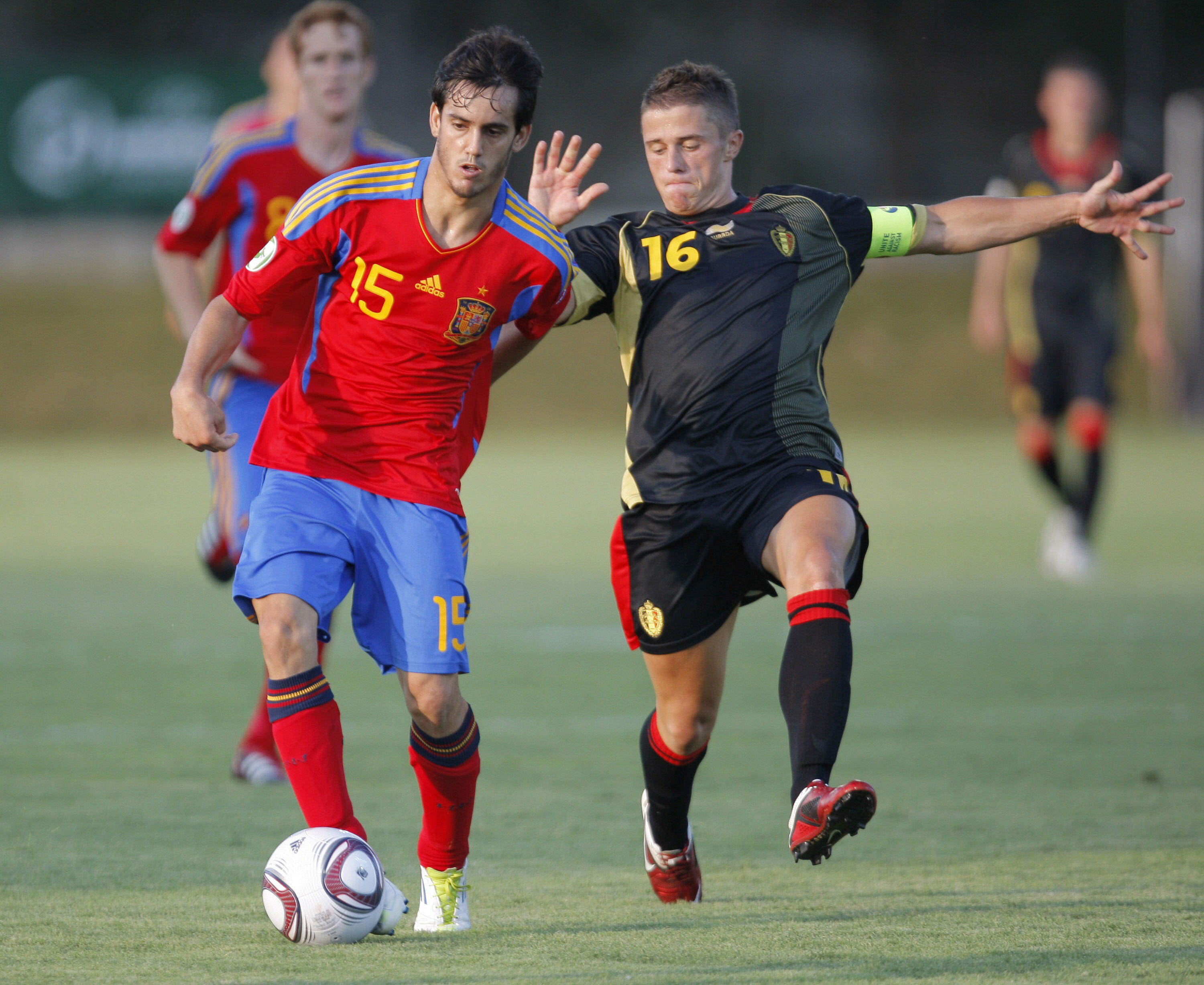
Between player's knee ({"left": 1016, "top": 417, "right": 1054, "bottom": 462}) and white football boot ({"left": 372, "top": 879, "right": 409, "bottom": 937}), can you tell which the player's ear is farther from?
player's knee ({"left": 1016, "top": 417, "right": 1054, "bottom": 462})

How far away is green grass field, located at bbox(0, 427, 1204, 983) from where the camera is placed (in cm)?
345

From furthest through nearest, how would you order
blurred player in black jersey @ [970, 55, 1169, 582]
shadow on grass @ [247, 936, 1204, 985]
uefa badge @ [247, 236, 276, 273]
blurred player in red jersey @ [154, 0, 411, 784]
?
blurred player in black jersey @ [970, 55, 1169, 582] < blurred player in red jersey @ [154, 0, 411, 784] < uefa badge @ [247, 236, 276, 273] < shadow on grass @ [247, 936, 1204, 985]

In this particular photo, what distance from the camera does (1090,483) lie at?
10.6m

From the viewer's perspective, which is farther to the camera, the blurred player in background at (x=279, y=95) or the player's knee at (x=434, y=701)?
the blurred player in background at (x=279, y=95)

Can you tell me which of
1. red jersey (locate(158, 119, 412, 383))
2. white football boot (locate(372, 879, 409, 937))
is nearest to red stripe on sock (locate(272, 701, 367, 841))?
white football boot (locate(372, 879, 409, 937))

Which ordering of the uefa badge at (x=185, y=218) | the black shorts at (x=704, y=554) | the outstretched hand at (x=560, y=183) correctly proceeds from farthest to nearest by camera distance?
the uefa badge at (x=185, y=218), the outstretched hand at (x=560, y=183), the black shorts at (x=704, y=554)

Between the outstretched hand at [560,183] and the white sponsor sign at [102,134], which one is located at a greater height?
the white sponsor sign at [102,134]

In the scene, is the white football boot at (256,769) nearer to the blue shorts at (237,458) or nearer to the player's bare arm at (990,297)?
the blue shorts at (237,458)

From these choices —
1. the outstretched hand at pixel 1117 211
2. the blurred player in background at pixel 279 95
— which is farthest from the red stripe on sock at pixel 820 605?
the blurred player in background at pixel 279 95

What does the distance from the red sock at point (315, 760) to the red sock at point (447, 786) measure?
0.63 ft

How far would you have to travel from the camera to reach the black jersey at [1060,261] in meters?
10.6

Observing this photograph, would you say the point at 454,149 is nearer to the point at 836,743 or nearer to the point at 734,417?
the point at 734,417

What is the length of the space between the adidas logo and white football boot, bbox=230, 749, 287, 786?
6.82ft

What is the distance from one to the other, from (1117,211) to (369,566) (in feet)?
6.57
